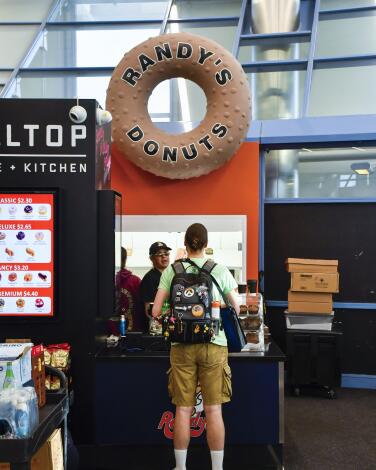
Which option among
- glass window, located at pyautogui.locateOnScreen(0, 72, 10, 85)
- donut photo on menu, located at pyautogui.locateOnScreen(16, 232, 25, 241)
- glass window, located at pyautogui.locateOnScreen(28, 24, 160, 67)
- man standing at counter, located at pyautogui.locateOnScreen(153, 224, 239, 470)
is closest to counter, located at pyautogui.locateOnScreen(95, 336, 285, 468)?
man standing at counter, located at pyautogui.locateOnScreen(153, 224, 239, 470)

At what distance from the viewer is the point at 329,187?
5.48 m

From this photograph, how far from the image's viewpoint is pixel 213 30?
704 cm

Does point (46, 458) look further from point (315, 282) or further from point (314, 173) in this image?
point (314, 173)

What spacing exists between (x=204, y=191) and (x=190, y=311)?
2.21 meters

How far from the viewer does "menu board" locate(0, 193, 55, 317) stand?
3.11 m

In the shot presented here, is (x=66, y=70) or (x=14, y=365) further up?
(x=66, y=70)

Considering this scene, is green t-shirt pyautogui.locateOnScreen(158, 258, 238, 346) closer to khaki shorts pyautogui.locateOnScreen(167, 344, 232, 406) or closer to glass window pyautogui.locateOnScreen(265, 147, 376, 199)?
khaki shorts pyautogui.locateOnScreen(167, 344, 232, 406)

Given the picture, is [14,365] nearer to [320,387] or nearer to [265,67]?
[320,387]

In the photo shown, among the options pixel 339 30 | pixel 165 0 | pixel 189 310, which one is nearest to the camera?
pixel 189 310

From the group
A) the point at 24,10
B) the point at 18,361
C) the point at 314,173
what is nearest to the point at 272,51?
the point at 314,173

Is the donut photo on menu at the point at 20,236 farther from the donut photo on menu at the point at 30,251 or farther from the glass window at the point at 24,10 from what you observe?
the glass window at the point at 24,10

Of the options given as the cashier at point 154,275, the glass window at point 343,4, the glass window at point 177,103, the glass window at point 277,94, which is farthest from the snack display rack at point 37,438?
the glass window at point 343,4

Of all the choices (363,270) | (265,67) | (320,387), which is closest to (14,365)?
(320,387)

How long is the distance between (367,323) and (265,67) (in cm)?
288
